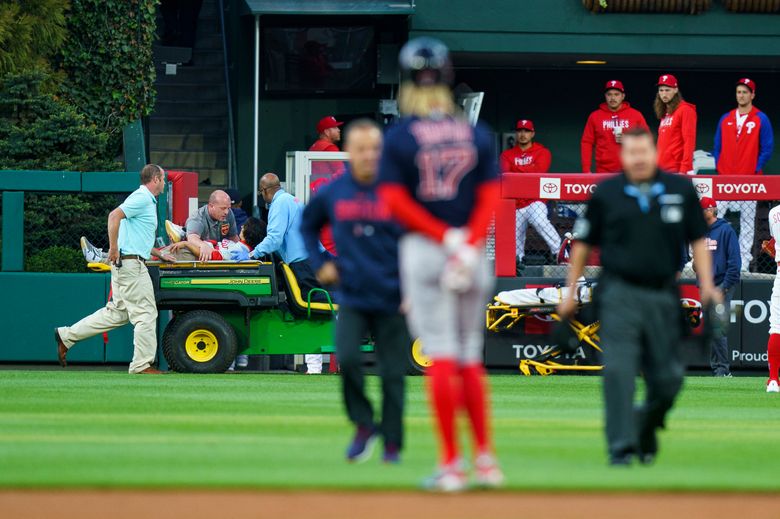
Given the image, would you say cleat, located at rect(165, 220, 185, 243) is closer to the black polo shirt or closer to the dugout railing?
the dugout railing

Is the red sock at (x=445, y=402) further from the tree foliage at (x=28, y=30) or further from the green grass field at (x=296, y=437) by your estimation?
the tree foliage at (x=28, y=30)

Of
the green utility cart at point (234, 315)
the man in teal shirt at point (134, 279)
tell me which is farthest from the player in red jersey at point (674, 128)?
the man in teal shirt at point (134, 279)

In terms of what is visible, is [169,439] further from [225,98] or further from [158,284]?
[225,98]

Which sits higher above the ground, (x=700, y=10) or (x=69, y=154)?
(x=700, y=10)

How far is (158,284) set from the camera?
17172 mm

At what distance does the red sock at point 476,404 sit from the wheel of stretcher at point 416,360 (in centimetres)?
Answer: 1003

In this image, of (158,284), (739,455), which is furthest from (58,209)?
(739,455)

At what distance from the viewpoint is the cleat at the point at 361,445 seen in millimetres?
8352

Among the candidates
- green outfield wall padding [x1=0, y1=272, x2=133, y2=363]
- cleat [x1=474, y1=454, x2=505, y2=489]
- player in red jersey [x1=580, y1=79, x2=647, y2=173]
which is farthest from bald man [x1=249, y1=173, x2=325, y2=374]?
cleat [x1=474, y1=454, x2=505, y2=489]

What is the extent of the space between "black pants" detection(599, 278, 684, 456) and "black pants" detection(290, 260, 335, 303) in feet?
29.4

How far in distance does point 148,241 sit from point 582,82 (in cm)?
1094

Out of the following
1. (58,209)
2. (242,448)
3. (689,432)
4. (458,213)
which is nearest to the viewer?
(458,213)

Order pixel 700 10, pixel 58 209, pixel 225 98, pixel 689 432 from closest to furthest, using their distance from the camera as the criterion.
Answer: pixel 689 432, pixel 58 209, pixel 700 10, pixel 225 98

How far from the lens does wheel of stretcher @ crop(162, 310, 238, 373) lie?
56.1ft
